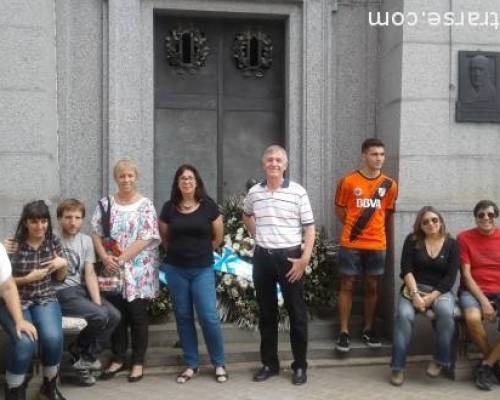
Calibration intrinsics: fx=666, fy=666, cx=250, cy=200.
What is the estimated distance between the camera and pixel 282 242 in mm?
5062

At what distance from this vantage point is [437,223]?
17.8 ft

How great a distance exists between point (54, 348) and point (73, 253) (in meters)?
0.80

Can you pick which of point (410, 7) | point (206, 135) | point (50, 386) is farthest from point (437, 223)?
point (50, 386)

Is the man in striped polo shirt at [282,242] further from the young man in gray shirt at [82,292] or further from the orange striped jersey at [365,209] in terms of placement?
the young man in gray shirt at [82,292]

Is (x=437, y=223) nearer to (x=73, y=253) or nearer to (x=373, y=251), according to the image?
(x=373, y=251)

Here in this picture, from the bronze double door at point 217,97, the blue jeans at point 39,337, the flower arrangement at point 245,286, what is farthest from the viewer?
the bronze double door at point 217,97

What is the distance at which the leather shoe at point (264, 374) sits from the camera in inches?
208

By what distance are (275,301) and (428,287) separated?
1.28 meters

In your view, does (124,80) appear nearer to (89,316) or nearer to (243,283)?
(243,283)

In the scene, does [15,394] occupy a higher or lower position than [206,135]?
lower

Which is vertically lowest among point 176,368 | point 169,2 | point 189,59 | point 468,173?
point 176,368

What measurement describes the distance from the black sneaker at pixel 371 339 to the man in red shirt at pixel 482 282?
892 mm
